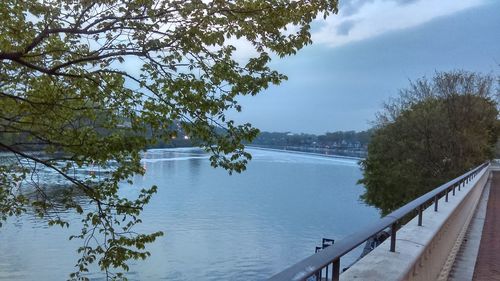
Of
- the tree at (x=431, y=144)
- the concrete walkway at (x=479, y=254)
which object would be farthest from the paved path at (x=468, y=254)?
the tree at (x=431, y=144)

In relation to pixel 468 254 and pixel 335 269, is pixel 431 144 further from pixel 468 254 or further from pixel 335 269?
pixel 335 269

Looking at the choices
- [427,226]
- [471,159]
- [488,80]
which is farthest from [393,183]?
[427,226]

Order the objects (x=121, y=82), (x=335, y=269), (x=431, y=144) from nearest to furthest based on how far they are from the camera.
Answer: (x=335, y=269), (x=121, y=82), (x=431, y=144)

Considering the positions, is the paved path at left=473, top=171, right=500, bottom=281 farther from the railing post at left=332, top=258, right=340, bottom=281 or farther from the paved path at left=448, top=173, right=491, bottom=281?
the railing post at left=332, top=258, right=340, bottom=281

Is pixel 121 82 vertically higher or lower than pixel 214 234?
higher

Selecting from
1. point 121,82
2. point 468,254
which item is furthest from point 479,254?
point 121,82

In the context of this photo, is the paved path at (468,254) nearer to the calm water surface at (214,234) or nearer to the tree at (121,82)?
the tree at (121,82)

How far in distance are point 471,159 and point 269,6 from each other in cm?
3617

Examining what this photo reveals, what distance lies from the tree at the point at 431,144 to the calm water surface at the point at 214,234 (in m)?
5.48

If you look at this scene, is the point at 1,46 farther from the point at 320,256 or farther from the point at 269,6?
the point at 320,256

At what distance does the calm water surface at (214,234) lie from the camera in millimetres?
31594

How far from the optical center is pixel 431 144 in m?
39.8

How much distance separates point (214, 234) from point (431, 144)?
18.0 meters

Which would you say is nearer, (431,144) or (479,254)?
(479,254)
